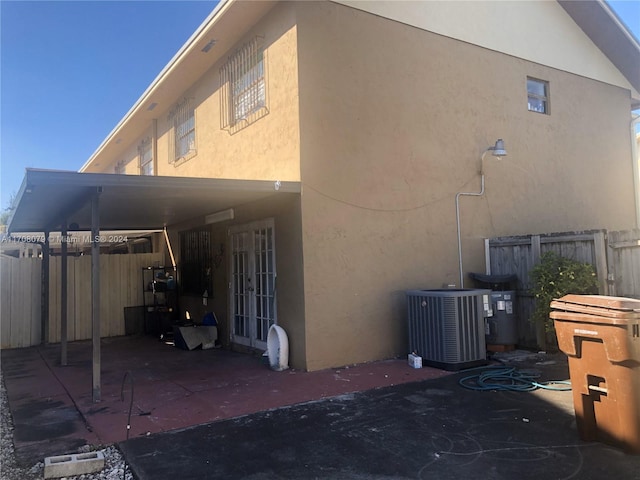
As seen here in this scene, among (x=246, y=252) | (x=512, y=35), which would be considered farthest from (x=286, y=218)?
(x=512, y=35)

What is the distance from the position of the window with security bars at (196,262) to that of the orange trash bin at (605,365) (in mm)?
7824

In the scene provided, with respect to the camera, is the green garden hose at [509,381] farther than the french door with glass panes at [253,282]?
No

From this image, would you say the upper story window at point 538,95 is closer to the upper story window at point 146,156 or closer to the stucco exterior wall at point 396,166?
the stucco exterior wall at point 396,166

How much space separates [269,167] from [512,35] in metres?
6.44

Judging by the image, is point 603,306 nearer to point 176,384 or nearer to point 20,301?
point 176,384

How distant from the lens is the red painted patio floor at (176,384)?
5.43 m

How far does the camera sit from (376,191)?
26.8 feet

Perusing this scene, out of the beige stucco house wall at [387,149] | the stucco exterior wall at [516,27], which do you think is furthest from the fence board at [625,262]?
the stucco exterior wall at [516,27]

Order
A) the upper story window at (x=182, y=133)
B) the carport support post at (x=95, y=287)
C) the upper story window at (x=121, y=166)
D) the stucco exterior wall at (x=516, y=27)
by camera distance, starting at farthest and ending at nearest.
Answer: the upper story window at (x=121, y=166), the upper story window at (x=182, y=133), the stucco exterior wall at (x=516, y=27), the carport support post at (x=95, y=287)

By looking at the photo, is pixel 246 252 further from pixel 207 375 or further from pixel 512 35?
pixel 512 35

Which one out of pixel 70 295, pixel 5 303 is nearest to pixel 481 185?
pixel 70 295

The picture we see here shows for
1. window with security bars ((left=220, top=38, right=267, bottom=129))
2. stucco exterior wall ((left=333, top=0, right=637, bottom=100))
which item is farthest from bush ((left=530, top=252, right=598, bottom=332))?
window with security bars ((left=220, top=38, right=267, bottom=129))

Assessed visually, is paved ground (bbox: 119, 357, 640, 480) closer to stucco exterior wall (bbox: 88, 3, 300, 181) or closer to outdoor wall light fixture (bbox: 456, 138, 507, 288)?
outdoor wall light fixture (bbox: 456, 138, 507, 288)

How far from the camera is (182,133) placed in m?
12.7
